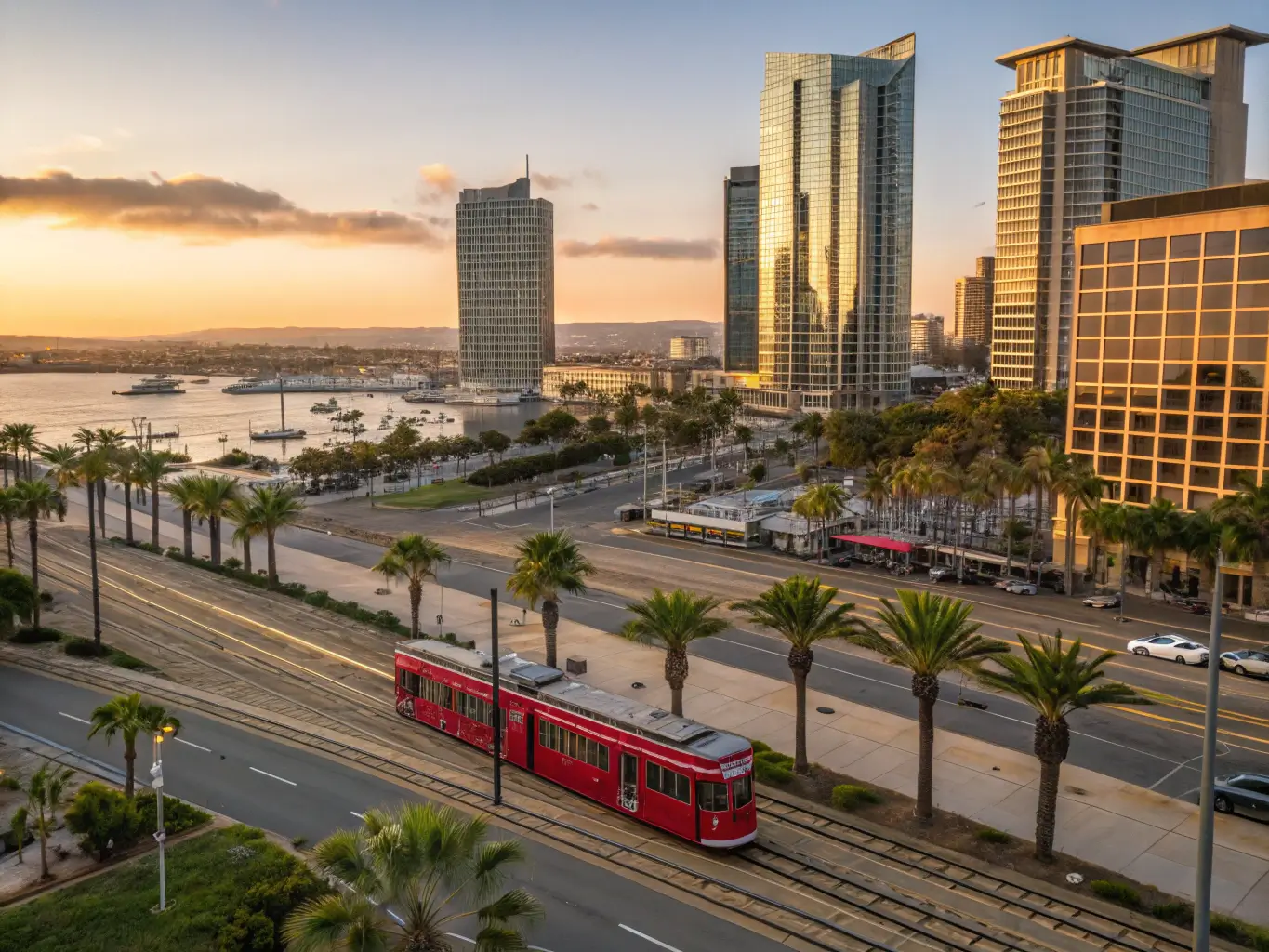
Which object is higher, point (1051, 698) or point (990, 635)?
point (1051, 698)

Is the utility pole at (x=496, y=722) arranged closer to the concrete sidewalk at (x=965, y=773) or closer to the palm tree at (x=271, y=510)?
the concrete sidewalk at (x=965, y=773)

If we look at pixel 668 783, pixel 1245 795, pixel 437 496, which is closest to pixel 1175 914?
pixel 1245 795

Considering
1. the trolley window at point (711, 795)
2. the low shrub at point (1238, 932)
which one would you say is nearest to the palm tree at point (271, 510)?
the trolley window at point (711, 795)

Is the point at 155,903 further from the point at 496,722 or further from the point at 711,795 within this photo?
the point at 711,795

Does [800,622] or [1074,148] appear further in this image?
[1074,148]

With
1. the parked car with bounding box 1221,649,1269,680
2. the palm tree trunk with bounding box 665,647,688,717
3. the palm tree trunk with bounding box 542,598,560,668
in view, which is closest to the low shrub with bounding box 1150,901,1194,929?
the palm tree trunk with bounding box 665,647,688,717

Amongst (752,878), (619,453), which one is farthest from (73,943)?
(619,453)

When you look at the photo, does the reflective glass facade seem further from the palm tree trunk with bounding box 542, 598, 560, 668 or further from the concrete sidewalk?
the palm tree trunk with bounding box 542, 598, 560, 668
